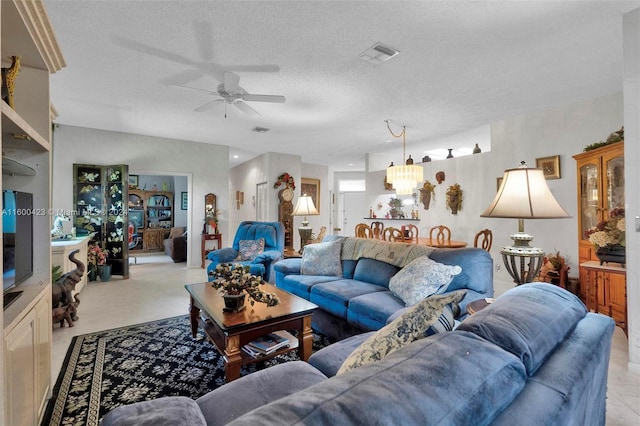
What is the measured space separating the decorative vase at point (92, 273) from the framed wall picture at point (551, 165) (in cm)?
703

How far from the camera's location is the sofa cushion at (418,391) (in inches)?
22.3

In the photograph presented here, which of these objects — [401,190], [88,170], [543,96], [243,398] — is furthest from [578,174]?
[88,170]

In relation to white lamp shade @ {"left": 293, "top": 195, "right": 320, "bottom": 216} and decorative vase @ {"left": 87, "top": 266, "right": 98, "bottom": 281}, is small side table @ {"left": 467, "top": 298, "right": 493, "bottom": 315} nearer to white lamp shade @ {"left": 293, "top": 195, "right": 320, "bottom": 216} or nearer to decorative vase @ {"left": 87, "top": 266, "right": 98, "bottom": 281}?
white lamp shade @ {"left": 293, "top": 195, "right": 320, "bottom": 216}

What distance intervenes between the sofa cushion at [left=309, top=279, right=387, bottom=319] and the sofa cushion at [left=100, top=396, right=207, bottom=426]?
1744mm

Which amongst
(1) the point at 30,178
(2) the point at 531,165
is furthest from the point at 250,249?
(2) the point at 531,165

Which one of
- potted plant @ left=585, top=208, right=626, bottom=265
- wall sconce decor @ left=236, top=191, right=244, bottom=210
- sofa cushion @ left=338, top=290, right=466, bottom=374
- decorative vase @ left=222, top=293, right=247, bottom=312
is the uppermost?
wall sconce decor @ left=236, top=191, right=244, bottom=210

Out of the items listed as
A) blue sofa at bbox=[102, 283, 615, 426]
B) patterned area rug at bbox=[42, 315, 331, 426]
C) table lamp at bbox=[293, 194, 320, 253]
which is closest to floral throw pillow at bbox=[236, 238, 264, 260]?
table lamp at bbox=[293, 194, 320, 253]

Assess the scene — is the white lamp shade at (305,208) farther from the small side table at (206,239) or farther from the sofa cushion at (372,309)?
the small side table at (206,239)

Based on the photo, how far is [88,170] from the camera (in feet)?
17.3

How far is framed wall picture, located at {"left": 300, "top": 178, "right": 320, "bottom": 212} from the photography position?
8.90 m

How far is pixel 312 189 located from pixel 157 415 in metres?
8.28

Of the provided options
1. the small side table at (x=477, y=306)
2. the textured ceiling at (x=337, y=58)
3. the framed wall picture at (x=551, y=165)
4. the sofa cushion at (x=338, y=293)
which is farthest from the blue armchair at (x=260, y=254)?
the framed wall picture at (x=551, y=165)

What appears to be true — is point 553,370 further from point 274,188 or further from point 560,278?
point 274,188

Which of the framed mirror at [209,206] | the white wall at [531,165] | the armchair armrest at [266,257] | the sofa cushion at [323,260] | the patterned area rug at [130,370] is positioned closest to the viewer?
the patterned area rug at [130,370]
